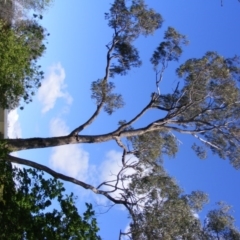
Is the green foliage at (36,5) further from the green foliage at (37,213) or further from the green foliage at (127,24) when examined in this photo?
the green foliage at (37,213)

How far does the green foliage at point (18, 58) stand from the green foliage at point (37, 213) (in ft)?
29.0

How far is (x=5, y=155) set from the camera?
508 inches

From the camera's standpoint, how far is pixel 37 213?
11703 mm

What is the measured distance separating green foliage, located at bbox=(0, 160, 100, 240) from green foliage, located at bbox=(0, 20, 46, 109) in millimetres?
8849

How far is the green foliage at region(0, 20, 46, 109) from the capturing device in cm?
1981

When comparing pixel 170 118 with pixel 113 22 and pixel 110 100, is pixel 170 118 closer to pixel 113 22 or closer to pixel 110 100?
pixel 110 100

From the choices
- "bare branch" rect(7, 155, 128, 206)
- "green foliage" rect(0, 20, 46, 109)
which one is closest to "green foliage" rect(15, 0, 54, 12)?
"green foliage" rect(0, 20, 46, 109)

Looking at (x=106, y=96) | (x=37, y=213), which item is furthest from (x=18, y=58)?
(x=37, y=213)

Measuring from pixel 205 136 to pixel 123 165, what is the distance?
517cm

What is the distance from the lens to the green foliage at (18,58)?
19.8 meters

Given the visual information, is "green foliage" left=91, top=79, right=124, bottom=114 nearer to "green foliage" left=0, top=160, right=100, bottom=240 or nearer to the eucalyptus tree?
the eucalyptus tree

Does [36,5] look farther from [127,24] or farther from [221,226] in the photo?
[221,226]

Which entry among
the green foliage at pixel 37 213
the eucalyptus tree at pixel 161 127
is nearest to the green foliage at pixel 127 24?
the eucalyptus tree at pixel 161 127

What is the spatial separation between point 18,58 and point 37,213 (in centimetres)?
1032
